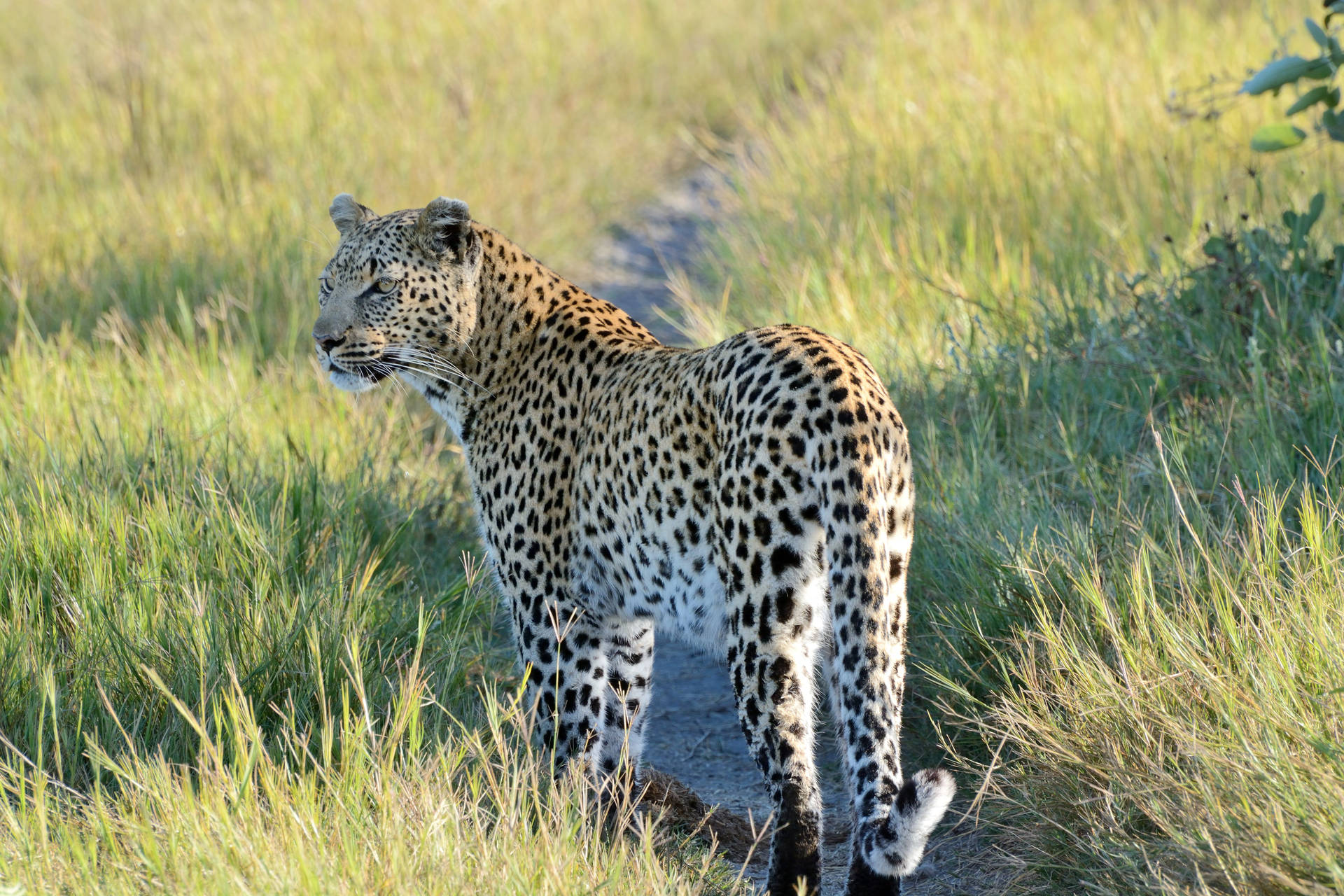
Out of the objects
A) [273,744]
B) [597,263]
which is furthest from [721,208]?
[273,744]

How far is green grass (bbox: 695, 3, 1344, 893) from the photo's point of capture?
283 centimetres

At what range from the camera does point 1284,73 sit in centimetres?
421

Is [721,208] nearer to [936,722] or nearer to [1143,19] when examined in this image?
[1143,19]

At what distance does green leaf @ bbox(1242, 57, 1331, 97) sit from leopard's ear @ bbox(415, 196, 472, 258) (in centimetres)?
258

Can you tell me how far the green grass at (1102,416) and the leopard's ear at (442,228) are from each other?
5.73 feet

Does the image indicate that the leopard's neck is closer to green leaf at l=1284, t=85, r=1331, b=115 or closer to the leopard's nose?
the leopard's nose

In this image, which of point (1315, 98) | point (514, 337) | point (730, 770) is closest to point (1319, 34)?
point (1315, 98)

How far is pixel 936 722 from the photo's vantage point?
3867 millimetres

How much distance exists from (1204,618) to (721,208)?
5858mm

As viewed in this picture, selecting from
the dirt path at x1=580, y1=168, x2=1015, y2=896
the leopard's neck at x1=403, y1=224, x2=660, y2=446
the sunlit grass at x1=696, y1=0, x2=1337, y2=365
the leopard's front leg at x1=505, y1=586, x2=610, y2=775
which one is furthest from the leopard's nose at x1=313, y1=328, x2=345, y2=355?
the sunlit grass at x1=696, y1=0, x2=1337, y2=365

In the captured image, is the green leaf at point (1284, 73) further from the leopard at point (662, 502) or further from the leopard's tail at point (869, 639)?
the leopard's tail at point (869, 639)

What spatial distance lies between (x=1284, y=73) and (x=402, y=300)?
114 inches

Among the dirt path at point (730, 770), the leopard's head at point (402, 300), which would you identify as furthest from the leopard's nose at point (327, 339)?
the dirt path at point (730, 770)

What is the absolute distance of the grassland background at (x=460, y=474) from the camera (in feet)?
8.95
